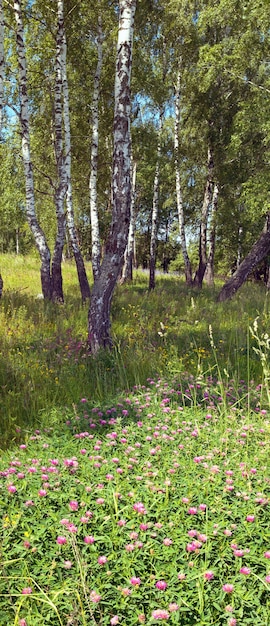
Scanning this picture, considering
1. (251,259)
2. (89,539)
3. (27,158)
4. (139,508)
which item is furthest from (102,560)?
(251,259)

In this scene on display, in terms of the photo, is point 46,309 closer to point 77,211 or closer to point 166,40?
point 166,40

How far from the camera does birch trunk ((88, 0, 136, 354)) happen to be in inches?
245

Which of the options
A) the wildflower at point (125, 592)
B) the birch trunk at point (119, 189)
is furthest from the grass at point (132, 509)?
the birch trunk at point (119, 189)

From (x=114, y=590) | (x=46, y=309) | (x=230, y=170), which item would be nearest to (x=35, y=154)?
(x=230, y=170)

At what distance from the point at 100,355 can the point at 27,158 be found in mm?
6304

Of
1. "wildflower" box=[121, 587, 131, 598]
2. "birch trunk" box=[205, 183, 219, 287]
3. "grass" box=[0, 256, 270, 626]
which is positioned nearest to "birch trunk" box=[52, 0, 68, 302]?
"grass" box=[0, 256, 270, 626]

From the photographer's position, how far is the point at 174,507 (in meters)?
2.61

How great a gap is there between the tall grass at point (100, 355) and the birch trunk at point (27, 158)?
3.05 ft

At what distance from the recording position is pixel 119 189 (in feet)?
20.8

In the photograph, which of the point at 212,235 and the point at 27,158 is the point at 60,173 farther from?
the point at 212,235

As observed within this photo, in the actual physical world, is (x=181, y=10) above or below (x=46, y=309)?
above

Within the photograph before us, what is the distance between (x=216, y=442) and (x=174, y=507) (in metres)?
0.88

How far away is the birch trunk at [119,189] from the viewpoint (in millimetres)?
6215

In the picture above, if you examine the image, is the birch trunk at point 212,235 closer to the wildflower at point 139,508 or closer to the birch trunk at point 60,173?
the birch trunk at point 60,173
